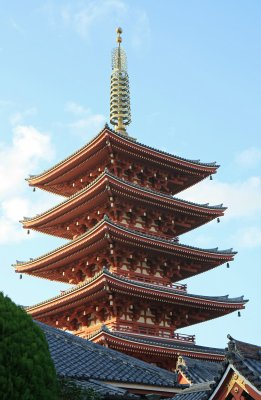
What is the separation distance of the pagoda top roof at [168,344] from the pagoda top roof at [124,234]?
17.3 feet

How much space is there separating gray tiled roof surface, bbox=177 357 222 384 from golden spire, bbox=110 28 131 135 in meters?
19.7

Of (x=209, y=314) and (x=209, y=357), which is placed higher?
(x=209, y=314)

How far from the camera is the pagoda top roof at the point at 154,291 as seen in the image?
29.9 m

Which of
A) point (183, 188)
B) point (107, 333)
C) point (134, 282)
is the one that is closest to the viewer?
point (107, 333)

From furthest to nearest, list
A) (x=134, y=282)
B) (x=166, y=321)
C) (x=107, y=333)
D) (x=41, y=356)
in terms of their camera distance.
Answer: (x=166, y=321), (x=134, y=282), (x=107, y=333), (x=41, y=356)

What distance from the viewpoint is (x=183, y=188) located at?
3994 cm

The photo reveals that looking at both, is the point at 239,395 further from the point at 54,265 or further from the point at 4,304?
the point at 54,265

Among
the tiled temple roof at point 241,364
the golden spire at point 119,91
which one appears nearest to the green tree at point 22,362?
the tiled temple roof at point 241,364

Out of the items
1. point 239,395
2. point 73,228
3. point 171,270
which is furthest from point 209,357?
point 239,395

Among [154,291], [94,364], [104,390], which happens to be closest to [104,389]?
[104,390]

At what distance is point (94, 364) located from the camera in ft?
57.6

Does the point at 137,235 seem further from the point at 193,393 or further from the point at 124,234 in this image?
the point at 193,393

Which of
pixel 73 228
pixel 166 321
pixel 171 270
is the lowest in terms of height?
pixel 166 321

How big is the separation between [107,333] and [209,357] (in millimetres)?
7170
